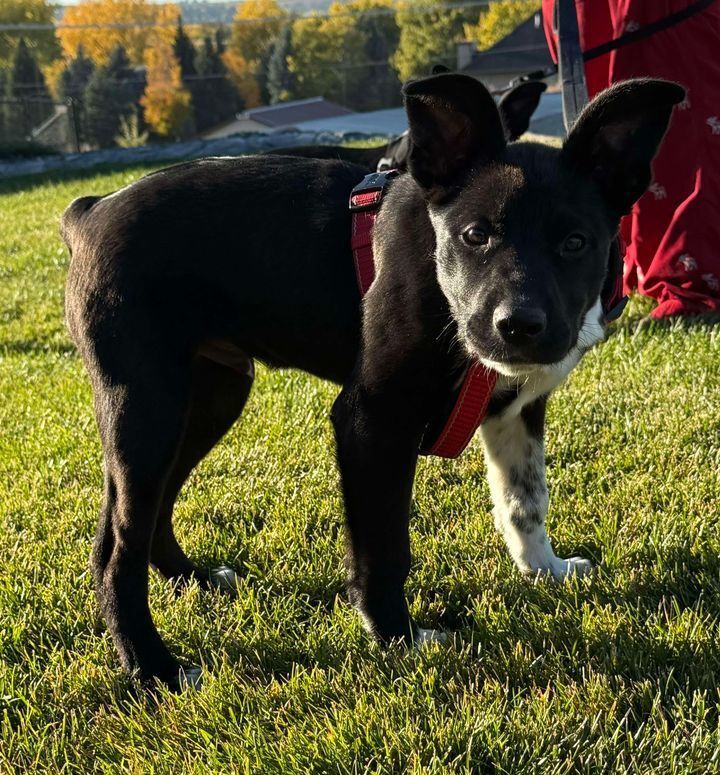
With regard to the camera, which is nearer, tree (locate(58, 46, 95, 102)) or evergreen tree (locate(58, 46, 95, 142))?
evergreen tree (locate(58, 46, 95, 142))


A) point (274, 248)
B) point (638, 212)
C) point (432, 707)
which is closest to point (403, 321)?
point (274, 248)

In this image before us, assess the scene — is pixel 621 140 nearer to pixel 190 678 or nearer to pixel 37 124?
pixel 190 678

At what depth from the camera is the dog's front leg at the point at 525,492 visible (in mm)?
2994

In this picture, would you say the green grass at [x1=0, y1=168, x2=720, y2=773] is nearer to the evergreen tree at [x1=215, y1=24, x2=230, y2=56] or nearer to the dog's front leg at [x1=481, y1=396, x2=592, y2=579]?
the dog's front leg at [x1=481, y1=396, x2=592, y2=579]

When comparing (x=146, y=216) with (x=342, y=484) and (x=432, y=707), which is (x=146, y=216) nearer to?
(x=342, y=484)

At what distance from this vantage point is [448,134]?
248cm

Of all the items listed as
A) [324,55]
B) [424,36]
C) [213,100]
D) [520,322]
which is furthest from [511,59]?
[520,322]

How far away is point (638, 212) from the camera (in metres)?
5.52

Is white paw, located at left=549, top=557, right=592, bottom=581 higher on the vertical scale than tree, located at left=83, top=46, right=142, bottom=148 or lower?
lower

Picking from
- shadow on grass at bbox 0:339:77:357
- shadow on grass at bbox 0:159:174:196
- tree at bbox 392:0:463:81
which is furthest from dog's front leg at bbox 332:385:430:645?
tree at bbox 392:0:463:81

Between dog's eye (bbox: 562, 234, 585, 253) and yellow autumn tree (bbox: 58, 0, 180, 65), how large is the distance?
216 ft

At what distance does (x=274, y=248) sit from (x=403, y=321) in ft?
1.55

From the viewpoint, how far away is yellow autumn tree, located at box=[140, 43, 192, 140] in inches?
2344

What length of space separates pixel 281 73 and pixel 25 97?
28.1 meters
